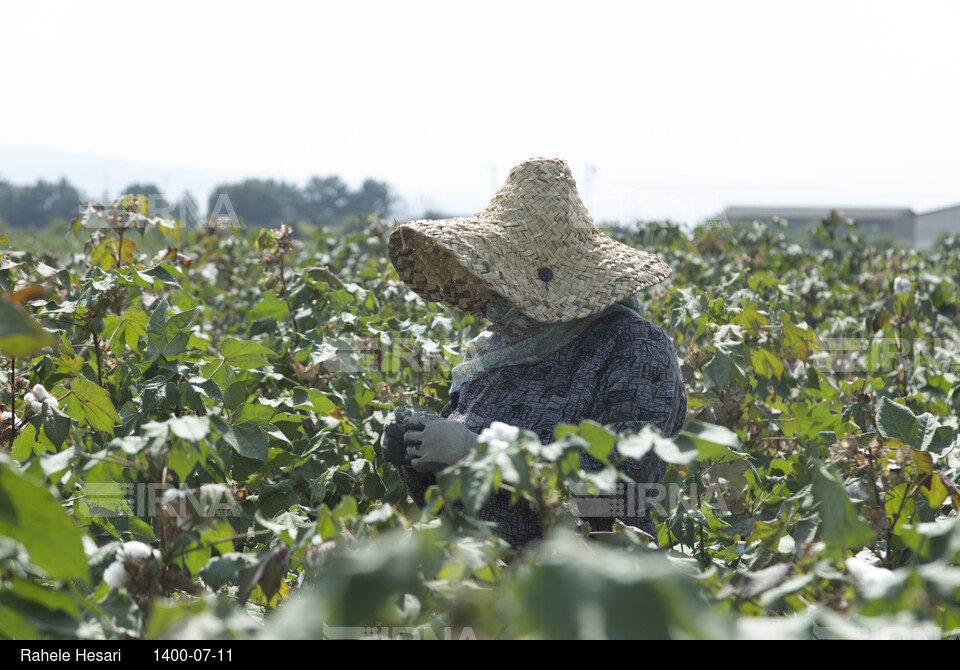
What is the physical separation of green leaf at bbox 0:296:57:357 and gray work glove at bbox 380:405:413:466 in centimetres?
101

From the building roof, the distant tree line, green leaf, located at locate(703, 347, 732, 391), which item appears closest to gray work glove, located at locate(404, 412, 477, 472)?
green leaf, located at locate(703, 347, 732, 391)

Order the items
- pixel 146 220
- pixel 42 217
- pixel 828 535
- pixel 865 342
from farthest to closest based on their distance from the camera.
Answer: pixel 42 217
pixel 865 342
pixel 146 220
pixel 828 535

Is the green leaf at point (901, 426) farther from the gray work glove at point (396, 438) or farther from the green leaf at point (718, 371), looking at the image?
the gray work glove at point (396, 438)

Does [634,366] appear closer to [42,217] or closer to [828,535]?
[828,535]

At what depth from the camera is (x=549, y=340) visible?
177 centimetres

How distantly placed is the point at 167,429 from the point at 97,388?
734mm

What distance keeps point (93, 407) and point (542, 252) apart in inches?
38.3

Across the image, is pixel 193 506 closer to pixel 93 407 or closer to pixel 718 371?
pixel 93 407

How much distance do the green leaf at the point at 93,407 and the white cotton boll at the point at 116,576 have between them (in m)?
0.67

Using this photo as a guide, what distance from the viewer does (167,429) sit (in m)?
0.99
